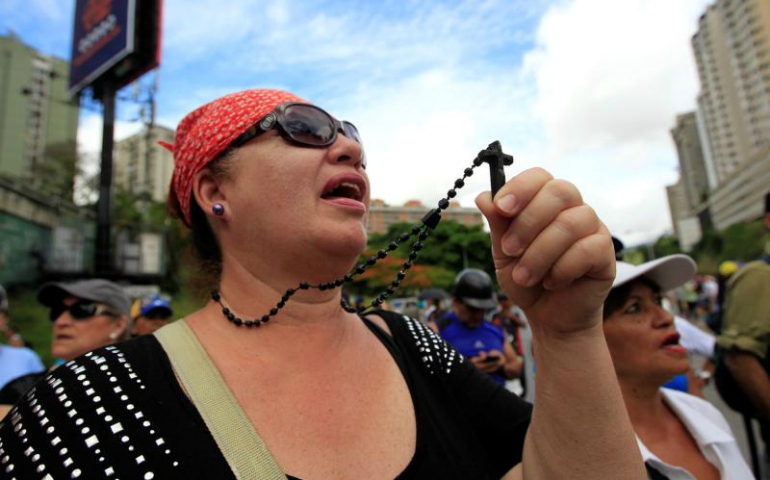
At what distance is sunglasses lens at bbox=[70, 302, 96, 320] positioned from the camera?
3.31 m

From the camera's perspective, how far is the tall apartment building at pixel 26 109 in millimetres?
60906

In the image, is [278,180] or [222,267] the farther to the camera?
[222,267]

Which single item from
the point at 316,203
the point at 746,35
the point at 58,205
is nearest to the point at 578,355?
the point at 316,203

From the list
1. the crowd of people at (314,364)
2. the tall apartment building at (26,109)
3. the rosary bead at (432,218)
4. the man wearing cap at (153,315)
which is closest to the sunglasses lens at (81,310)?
the man wearing cap at (153,315)

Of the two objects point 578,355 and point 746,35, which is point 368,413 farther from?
point 746,35

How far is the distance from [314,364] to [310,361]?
2cm

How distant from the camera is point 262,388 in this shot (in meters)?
1.28

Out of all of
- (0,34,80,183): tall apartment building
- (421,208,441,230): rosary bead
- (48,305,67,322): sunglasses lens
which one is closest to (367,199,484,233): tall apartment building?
(421,208,441,230): rosary bead

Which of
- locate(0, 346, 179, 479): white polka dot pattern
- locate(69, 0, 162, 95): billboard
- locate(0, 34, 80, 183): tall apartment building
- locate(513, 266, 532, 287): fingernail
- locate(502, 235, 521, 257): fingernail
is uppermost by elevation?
locate(0, 34, 80, 183): tall apartment building

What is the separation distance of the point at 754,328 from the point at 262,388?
321 cm

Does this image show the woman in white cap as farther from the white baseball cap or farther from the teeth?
the teeth

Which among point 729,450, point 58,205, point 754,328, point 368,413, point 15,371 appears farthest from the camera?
point 58,205

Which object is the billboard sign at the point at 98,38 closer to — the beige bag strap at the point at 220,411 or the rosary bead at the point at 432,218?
the beige bag strap at the point at 220,411

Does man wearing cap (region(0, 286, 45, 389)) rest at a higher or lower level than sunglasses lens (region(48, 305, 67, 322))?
lower
